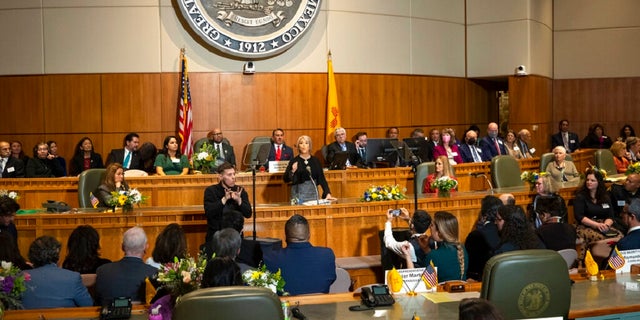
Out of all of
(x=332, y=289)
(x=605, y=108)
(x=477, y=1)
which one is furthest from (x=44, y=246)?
(x=605, y=108)

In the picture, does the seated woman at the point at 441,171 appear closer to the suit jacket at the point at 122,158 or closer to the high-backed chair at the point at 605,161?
the high-backed chair at the point at 605,161

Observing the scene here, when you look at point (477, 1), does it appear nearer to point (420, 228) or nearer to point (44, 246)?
point (420, 228)

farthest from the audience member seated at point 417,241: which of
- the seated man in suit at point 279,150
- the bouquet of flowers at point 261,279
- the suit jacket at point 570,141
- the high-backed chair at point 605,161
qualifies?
the suit jacket at point 570,141

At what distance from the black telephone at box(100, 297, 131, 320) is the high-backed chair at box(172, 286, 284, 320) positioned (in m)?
1.13

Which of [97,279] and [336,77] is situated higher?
[336,77]

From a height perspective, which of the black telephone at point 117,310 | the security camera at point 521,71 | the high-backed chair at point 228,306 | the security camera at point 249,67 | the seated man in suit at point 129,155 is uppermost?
the security camera at point 521,71

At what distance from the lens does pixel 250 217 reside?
25.4ft

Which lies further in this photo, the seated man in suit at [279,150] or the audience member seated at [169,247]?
the seated man in suit at [279,150]

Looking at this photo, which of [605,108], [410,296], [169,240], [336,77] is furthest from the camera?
[605,108]

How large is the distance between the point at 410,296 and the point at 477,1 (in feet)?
41.1

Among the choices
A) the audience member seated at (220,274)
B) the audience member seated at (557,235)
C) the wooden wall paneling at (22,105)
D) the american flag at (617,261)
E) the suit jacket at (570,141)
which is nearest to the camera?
the audience member seated at (220,274)

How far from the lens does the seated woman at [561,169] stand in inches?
420

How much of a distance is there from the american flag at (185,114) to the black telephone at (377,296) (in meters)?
8.60

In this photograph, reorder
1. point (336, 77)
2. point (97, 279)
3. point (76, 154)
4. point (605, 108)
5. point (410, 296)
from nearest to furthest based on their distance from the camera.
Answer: point (410, 296), point (97, 279), point (76, 154), point (336, 77), point (605, 108)
